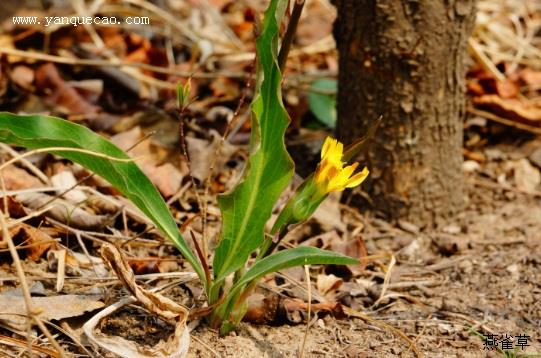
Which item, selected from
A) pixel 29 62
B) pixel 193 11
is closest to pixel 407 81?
pixel 29 62

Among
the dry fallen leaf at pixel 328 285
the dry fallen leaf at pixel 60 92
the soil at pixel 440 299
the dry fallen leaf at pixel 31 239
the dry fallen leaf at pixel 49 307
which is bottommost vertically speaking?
the soil at pixel 440 299

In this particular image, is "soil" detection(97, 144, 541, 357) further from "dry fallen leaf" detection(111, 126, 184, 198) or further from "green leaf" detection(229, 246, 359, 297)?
"dry fallen leaf" detection(111, 126, 184, 198)

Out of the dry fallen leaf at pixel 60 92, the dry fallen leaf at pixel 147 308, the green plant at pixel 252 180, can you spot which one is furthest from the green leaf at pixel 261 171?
the dry fallen leaf at pixel 60 92

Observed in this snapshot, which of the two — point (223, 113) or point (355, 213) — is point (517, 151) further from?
point (223, 113)

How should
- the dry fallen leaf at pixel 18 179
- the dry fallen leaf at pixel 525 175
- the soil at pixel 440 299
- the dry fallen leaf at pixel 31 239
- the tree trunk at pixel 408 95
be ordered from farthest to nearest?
the dry fallen leaf at pixel 525 175, the tree trunk at pixel 408 95, the dry fallen leaf at pixel 18 179, the dry fallen leaf at pixel 31 239, the soil at pixel 440 299

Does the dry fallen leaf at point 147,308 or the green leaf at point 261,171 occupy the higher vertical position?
the green leaf at point 261,171

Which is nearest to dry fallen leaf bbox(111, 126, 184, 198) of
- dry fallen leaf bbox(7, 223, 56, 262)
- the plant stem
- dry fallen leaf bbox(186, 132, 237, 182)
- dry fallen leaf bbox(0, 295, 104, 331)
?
dry fallen leaf bbox(186, 132, 237, 182)

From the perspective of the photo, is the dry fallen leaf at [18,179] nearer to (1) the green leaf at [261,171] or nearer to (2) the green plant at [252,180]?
(2) the green plant at [252,180]
